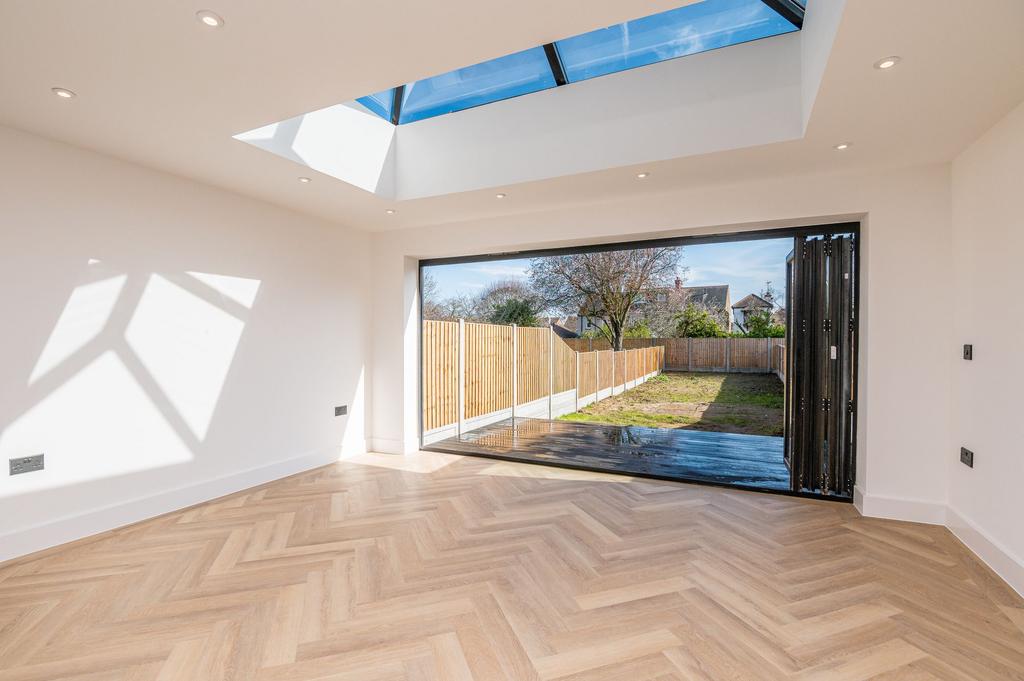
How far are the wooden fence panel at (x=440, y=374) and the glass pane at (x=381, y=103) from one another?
7.08ft

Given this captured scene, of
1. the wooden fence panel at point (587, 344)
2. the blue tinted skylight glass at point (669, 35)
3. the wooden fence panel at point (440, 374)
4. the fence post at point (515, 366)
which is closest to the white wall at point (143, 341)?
the wooden fence panel at point (440, 374)

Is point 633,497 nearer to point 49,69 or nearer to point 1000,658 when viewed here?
point 1000,658

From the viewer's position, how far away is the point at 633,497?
361cm

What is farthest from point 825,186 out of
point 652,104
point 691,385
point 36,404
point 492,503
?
point 36,404

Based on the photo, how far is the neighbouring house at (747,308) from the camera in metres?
3.79

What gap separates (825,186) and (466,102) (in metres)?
2.72

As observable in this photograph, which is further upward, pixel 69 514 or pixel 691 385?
pixel 691 385

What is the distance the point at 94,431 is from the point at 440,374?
9.79 ft

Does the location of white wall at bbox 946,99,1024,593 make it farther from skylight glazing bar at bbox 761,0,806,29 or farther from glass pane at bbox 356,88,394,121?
glass pane at bbox 356,88,394,121

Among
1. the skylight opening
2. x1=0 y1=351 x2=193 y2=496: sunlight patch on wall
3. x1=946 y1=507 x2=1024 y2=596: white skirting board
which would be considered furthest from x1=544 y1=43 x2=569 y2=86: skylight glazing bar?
x1=946 y1=507 x2=1024 y2=596: white skirting board

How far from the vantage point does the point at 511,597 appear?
2.24 meters

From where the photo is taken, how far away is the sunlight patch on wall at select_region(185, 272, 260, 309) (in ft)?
11.9

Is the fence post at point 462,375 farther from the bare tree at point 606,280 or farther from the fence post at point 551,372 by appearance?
the bare tree at point 606,280

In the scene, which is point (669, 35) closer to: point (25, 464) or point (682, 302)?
point (682, 302)
